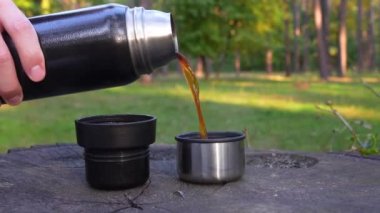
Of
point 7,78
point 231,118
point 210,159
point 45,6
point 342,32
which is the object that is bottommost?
point 231,118

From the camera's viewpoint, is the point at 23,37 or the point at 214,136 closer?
the point at 23,37

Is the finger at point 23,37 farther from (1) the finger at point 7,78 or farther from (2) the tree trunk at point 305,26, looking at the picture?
(2) the tree trunk at point 305,26

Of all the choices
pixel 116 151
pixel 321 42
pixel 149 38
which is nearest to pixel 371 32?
pixel 321 42

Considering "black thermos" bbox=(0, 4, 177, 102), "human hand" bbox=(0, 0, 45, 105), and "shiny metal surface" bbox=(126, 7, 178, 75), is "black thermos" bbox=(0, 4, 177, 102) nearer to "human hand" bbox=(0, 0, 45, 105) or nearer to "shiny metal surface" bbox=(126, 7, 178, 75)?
"shiny metal surface" bbox=(126, 7, 178, 75)

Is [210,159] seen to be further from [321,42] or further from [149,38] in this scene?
[321,42]

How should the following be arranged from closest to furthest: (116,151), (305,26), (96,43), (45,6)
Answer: (96,43) < (116,151) < (45,6) < (305,26)

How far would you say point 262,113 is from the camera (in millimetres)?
8312

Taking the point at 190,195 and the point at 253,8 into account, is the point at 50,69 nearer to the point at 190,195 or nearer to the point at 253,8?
the point at 190,195

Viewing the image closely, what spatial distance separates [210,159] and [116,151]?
0.32 metres

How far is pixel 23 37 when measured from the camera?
1257 mm

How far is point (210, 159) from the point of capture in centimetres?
173

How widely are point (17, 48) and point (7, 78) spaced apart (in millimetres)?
78

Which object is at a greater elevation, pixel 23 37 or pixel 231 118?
pixel 23 37

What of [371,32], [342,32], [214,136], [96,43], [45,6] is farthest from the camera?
[371,32]
